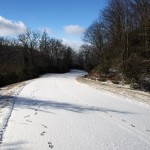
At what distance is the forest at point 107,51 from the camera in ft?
75.0

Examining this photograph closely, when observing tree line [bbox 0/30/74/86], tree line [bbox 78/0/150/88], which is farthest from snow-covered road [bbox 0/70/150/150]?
tree line [bbox 0/30/74/86]

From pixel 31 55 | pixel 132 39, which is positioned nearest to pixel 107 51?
pixel 132 39

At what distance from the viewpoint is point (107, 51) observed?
161 feet

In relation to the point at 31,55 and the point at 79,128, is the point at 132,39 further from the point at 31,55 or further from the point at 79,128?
the point at 31,55

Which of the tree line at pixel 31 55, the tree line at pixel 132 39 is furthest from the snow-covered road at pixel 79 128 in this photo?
the tree line at pixel 31 55

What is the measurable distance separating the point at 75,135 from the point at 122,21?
114 ft

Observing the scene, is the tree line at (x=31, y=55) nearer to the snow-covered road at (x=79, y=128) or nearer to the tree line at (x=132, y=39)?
the tree line at (x=132, y=39)

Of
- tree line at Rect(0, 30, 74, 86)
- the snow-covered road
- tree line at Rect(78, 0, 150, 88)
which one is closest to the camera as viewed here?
the snow-covered road

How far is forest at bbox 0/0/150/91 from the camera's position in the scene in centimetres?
2288

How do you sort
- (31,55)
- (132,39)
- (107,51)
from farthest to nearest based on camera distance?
(31,55), (107,51), (132,39)

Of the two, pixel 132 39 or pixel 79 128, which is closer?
pixel 79 128

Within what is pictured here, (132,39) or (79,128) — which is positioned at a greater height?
(132,39)

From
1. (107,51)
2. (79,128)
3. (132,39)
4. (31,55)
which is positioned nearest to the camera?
(79,128)

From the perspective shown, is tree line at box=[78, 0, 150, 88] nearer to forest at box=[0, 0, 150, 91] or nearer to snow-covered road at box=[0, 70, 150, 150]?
forest at box=[0, 0, 150, 91]
